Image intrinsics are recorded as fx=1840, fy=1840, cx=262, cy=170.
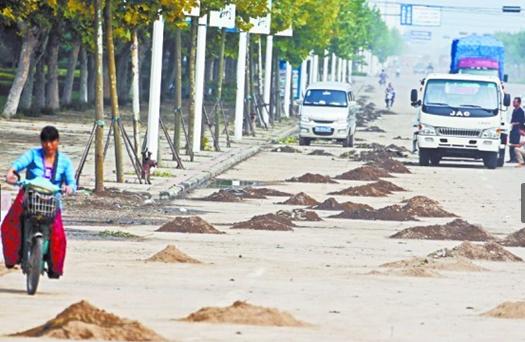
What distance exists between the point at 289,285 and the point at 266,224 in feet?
25.1

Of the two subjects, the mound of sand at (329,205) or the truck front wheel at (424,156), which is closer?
the mound of sand at (329,205)

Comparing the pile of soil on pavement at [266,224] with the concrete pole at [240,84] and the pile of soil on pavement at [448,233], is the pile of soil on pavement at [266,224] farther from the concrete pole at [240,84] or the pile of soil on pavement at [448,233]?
the concrete pole at [240,84]

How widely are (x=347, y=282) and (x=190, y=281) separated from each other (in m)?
1.58

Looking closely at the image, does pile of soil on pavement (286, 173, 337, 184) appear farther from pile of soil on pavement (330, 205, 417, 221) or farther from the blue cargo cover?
the blue cargo cover

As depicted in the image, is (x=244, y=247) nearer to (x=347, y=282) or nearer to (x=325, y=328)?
(x=347, y=282)

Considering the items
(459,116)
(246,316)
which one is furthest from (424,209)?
(459,116)

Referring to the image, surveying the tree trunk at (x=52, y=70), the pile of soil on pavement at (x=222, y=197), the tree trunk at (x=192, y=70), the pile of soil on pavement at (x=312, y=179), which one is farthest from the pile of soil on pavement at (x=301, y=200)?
the tree trunk at (x=52, y=70)

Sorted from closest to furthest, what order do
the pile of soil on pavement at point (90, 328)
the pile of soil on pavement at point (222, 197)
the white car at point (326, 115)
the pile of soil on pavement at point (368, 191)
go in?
the pile of soil on pavement at point (90, 328), the pile of soil on pavement at point (222, 197), the pile of soil on pavement at point (368, 191), the white car at point (326, 115)

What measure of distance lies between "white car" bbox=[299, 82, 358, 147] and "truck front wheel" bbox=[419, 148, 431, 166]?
33.6 feet

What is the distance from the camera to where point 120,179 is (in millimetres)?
32125

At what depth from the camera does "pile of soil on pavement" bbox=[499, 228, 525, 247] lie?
23766mm

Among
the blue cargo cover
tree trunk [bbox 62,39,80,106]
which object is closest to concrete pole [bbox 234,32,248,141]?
tree trunk [bbox 62,39,80,106]

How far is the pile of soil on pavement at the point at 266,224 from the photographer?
81.5ft

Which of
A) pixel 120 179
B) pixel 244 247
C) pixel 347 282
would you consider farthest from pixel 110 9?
pixel 347 282
